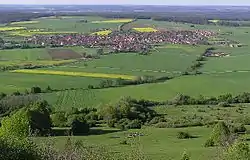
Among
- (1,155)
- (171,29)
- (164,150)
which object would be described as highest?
(1,155)

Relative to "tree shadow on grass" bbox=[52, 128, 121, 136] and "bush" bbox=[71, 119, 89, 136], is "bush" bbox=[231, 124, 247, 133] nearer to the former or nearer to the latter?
"tree shadow on grass" bbox=[52, 128, 121, 136]

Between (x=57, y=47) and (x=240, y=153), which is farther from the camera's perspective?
(x=57, y=47)

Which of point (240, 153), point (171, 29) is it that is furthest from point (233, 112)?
point (171, 29)

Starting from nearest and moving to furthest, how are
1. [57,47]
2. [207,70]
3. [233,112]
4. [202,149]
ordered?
[202,149]
[233,112]
[207,70]
[57,47]

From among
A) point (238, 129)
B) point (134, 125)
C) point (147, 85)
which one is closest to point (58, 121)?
point (134, 125)

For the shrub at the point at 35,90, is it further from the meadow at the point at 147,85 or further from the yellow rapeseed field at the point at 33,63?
the yellow rapeseed field at the point at 33,63

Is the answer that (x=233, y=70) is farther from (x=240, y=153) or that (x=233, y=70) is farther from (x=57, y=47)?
(x=240, y=153)

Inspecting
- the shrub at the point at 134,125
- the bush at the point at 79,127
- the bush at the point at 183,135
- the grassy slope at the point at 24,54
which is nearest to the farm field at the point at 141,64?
the grassy slope at the point at 24,54

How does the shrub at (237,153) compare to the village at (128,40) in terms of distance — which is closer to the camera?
the shrub at (237,153)

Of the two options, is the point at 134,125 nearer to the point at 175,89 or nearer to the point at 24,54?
the point at 175,89

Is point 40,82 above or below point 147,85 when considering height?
above

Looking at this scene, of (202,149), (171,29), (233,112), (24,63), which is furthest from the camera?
(171,29)
